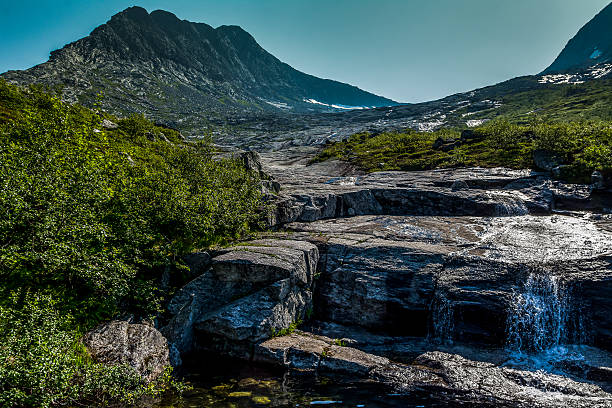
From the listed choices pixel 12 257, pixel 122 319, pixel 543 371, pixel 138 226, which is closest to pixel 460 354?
pixel 543 371

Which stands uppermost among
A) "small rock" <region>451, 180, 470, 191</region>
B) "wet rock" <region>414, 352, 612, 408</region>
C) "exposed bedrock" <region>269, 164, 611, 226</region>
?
"small rock" <region>451, 180, 470, 191</region>

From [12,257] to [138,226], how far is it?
5.48 metres

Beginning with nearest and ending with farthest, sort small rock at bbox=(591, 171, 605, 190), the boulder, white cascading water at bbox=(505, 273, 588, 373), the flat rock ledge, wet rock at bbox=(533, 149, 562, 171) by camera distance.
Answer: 1. the flat rock ledge
2. white cascading water at bbox=(505, 273, 588, 373)
3. small rock at bbox=(591, 171, 605, 190)
4. wet rock at bbox=(533, 149, 562, 171)
5. the boulder

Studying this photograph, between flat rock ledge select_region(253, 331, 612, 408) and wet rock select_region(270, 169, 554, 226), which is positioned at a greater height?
wet rock select_region(270, 169, 554, 226)

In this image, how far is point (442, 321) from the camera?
17.0m

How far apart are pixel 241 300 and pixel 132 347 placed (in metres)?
5.17

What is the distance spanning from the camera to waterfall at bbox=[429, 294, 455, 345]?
16672mm

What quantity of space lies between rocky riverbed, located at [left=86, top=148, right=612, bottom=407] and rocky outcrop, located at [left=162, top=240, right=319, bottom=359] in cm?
6

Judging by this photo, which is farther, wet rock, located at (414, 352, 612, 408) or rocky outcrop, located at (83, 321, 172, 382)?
rocky outcrop, located at (83, 321, 172, 382)

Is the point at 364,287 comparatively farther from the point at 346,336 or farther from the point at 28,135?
the point at 28,135

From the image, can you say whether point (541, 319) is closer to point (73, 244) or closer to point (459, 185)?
point (459, 185)

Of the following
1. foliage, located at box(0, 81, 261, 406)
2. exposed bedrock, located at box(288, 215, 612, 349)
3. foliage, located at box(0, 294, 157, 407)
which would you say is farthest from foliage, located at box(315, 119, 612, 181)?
→ foliage, located at box(0, 294, 157, 407)

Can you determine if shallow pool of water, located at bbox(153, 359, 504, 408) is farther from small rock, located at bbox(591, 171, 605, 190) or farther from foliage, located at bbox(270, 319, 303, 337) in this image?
small rock, located at bbox(591, 171, 605, 190)

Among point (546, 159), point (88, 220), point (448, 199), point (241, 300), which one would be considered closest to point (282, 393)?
point (241, 300)
